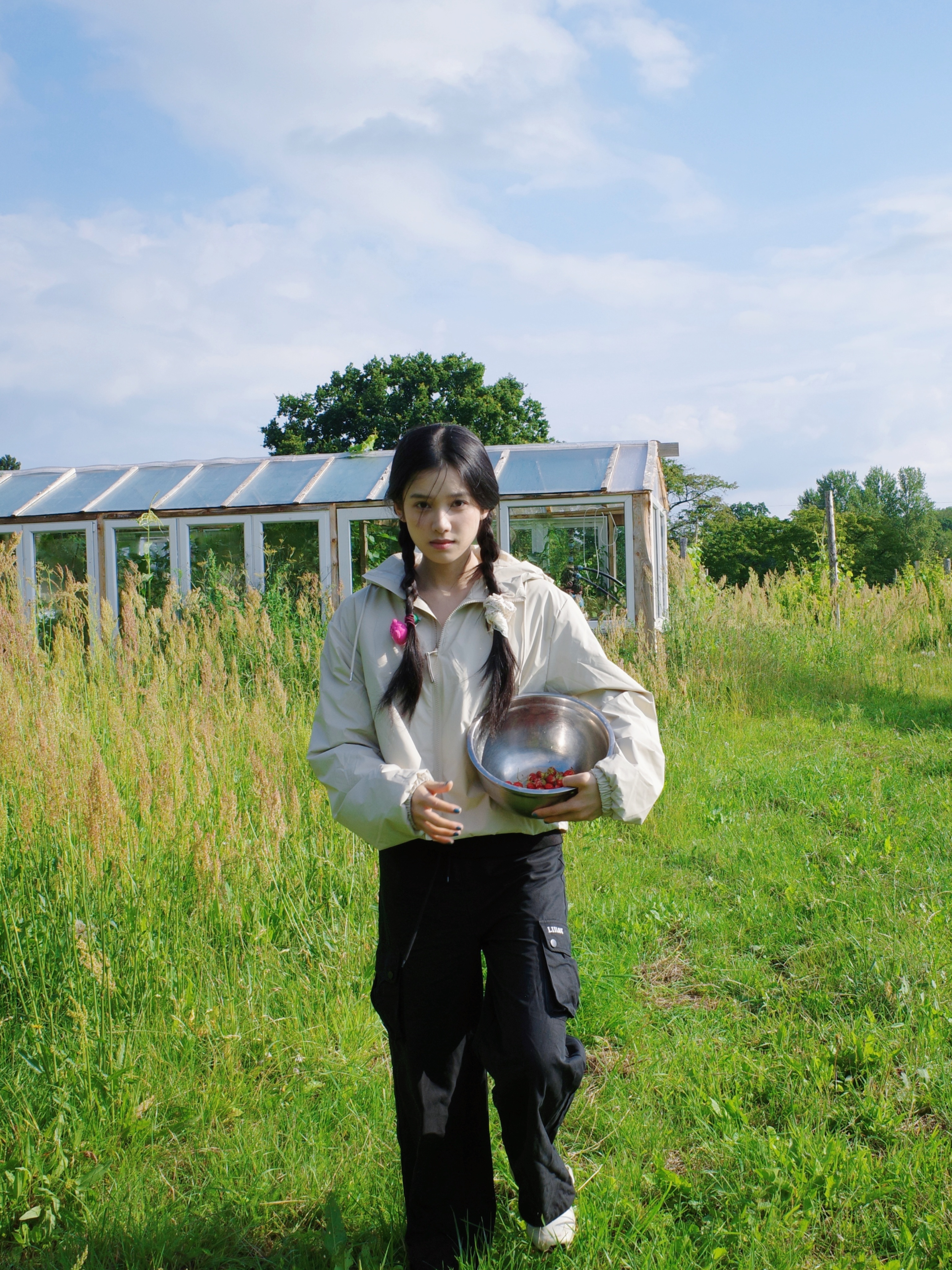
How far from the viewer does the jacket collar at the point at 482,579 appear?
191 cm

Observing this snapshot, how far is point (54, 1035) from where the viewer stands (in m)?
2.35

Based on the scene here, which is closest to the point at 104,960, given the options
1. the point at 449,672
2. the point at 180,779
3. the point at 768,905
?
the point at 180,779

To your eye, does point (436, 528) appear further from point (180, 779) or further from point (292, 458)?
point (292, 458)

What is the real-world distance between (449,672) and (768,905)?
2.45 metres

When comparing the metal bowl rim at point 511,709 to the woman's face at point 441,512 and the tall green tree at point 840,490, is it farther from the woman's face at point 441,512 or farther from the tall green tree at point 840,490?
the tall green tree at point 840,490

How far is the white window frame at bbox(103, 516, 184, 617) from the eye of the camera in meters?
12.7

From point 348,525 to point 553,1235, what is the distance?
36.3ft

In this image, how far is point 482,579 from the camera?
77.0 inches

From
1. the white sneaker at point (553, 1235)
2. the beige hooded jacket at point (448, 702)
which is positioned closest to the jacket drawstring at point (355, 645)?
the beige hooded jacket at point (448, 702)

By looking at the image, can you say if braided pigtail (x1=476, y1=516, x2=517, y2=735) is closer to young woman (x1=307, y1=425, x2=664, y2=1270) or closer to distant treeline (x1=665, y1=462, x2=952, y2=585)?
young woman (x1=307, y1=425, x2=664, y2=1270)

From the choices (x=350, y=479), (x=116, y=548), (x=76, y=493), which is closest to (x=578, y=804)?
(x=350, y=479)

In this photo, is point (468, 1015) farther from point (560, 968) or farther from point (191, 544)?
point (191, 544)

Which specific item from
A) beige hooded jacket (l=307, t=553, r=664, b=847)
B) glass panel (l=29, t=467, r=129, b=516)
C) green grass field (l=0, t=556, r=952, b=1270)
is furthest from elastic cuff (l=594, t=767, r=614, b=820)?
glass panel (l=29, t=467, r=129, b=516)

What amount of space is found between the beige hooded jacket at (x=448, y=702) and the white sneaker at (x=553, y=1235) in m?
0.80
